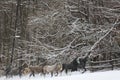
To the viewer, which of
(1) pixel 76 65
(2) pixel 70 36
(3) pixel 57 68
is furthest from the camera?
(2) pixel 70 36

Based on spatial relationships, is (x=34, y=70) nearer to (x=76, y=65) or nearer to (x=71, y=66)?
(x=71, y=66)

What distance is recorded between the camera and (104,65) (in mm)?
22406

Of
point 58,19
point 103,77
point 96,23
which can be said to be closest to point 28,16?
point 58,19

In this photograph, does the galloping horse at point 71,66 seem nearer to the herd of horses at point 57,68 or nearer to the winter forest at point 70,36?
the herd of horses at point 57,68

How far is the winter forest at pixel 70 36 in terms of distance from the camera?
23.0 m

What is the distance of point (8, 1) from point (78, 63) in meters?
10.2

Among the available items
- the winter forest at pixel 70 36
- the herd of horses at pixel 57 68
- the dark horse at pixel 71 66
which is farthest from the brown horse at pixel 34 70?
the winter forest at pixel 70 36

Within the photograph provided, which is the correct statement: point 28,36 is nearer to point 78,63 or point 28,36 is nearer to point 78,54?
point 78,54

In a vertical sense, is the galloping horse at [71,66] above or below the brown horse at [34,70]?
above

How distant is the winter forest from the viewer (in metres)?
23.0

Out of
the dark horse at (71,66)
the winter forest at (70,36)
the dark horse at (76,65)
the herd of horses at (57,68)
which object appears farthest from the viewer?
the winter forest at (70,36)

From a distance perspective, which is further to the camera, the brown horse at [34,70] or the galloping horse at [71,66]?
the brown horse at [34,70]

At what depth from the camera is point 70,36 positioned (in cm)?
2416

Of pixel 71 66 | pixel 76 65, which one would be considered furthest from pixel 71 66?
pixel 76 65
